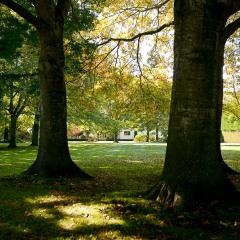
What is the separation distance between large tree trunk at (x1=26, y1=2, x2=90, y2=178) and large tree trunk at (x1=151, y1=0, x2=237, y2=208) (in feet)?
14.7

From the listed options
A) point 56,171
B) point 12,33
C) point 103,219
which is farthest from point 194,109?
point 12,33

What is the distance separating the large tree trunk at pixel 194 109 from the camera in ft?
24.7

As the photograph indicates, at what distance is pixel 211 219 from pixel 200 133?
166 cm

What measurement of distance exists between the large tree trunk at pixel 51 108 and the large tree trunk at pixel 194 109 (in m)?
4.48

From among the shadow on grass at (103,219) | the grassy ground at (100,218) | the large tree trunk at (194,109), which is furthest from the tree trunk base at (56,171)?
the large tree trunk at (194,109)

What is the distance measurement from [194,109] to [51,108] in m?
5.21

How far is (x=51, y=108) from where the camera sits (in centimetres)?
1162

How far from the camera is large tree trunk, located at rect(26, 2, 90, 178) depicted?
1162 cm

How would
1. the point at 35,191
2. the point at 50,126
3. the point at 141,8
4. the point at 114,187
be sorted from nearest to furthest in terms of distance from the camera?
1. the point at 35,191
2. the point at 114,187
3. the point at 50,126
4. the point at 141,8

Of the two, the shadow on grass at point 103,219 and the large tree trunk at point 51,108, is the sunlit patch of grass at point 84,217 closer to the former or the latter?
the shadow on grass at point 103,219

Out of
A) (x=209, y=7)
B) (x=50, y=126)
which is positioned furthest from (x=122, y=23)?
(x=209, y=7)

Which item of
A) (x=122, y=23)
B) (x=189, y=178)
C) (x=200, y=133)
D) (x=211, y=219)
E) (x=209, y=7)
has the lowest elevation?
(x=211, y=219)

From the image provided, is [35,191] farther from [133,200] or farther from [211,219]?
[211,219]

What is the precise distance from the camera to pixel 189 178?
7.44m
